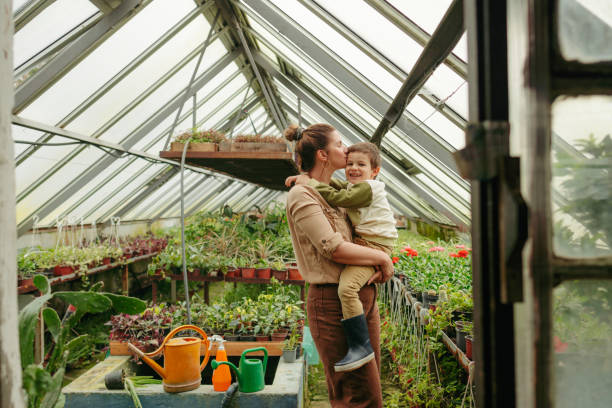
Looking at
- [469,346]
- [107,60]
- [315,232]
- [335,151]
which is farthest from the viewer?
[107,60]

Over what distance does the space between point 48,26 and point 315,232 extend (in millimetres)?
3115

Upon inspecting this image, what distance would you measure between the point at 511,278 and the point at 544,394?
199 mm

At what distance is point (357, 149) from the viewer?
2201mm

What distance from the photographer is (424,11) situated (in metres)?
1.91

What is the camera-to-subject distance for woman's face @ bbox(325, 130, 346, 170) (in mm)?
1756

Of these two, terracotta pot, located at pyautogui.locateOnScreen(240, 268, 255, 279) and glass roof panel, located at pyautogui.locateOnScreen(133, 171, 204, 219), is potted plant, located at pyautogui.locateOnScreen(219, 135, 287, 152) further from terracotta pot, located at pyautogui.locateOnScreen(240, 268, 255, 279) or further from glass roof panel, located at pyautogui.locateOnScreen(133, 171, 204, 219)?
glass roof panel, located at pyautogui.locateOnScreen(133, 171, 204, 219)

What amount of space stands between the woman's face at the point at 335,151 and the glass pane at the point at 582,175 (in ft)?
3.66

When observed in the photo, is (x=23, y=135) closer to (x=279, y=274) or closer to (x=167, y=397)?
(x=279, y=274)

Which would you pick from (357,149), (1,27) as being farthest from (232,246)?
(1,27)

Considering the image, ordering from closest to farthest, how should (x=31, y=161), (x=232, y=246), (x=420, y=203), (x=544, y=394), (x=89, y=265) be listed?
(x=544, y=394), (x=31, y=161), (x=232, y=246), (x=89, y=265), (x=420, y=203)

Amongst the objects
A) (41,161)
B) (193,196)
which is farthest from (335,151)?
(193,196)

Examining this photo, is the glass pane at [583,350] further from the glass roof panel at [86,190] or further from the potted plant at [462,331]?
the glass roof panel at [86,190]

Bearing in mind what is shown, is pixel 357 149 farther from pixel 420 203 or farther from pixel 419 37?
pixel 420 203

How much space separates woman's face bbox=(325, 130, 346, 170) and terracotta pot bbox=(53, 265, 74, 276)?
4.80 meters
